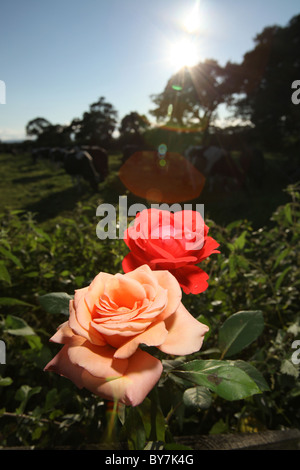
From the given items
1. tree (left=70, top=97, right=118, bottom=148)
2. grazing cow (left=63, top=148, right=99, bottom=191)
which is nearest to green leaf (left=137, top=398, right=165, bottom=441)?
grazing cow (left=63, top=148, right=99, bottom=191)

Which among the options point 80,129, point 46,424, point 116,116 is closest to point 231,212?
point 46,424

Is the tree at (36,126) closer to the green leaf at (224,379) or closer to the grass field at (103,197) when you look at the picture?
the grass field at (103,197)

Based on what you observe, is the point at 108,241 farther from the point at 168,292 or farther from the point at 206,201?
the point at 206,201

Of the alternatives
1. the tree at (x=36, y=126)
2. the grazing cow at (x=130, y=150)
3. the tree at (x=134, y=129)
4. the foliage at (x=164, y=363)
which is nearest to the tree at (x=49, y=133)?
the tree at (x=36, y=126)

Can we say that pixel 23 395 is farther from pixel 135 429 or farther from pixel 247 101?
pixel 247 101

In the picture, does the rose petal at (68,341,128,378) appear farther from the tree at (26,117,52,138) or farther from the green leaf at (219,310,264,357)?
the tree at (26,117,52,138)

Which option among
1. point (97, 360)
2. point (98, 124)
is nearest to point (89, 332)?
point (97, 360)

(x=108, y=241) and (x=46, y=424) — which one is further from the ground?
(x=108, y=241)

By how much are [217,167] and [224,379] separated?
872cm

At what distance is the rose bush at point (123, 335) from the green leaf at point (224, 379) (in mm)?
80

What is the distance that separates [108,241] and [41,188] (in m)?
9.20

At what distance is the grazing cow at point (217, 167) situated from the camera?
28.2ft
